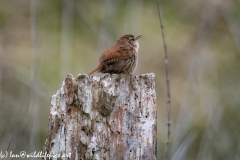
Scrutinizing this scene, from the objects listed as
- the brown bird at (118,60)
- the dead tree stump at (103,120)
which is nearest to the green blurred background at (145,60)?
the brown bird at (118,60)

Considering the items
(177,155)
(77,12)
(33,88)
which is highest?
(77,12)

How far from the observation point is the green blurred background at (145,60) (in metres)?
6.07

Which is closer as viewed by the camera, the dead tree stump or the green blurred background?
the dead tree stump

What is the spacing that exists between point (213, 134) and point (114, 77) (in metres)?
2.43

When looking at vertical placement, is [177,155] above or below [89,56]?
below

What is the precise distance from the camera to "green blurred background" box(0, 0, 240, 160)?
6.07m

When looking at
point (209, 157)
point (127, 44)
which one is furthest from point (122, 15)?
point (209, 157)

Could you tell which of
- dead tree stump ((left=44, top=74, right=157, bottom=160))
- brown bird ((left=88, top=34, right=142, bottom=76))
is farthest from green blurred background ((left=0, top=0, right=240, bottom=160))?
dead tree stump ((left=44, top=74, right=157, bottom=160))

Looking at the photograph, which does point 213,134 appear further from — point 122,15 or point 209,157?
point 122,15

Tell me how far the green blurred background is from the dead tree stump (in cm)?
144

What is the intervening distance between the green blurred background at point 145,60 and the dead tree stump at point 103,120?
4.73 ft

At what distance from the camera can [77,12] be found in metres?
9.15

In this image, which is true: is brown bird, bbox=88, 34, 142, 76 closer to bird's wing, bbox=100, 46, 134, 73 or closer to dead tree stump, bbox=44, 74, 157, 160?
bird's wing, bbox=100, 46, 134, 73

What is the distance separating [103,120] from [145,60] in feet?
21.0
